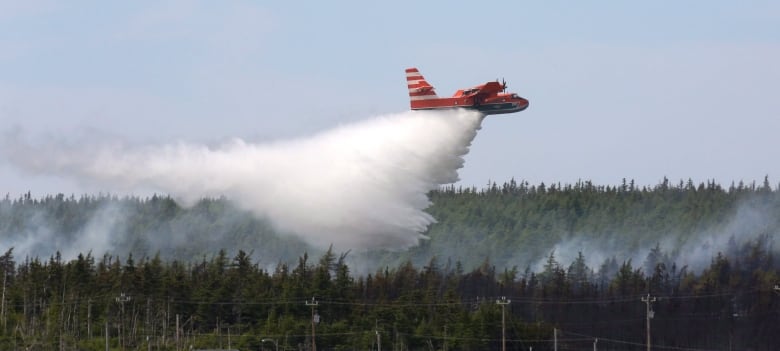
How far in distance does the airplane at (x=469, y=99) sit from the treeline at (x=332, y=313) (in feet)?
57.1

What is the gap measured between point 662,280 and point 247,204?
6640 centimetres

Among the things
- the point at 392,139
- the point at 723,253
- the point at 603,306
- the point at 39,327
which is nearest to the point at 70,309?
the point at 39,327

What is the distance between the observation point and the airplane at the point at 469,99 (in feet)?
362

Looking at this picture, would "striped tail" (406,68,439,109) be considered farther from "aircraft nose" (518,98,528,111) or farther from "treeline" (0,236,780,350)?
"treeline" (0,236,780,350)

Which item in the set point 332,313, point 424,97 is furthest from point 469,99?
point 332,313

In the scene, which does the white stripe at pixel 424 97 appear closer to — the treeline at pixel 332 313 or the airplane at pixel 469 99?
the airplane at pixel 469 99

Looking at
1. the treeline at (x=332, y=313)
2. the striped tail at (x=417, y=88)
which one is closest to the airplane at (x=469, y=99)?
the striped tail at (x=417, y=88)

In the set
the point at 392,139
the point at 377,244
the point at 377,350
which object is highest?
the point at 392,139

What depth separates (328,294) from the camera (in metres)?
140

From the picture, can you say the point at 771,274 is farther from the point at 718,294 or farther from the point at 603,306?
the point at 603,306

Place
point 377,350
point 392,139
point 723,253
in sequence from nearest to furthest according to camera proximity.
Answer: point 392,139, point 377,350, point 723,253

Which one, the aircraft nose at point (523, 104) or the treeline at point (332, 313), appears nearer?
the aircraft nose at point (523, 104)

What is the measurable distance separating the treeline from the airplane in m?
17.4

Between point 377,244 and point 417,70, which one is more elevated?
point 417,70
